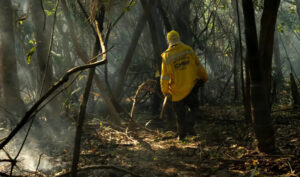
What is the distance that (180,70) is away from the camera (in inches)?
200

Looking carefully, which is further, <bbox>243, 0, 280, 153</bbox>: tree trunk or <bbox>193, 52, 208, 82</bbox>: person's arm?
<bbox>193, 52, 208, 82</bbox>: person's arm

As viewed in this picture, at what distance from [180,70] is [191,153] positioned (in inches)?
56.1

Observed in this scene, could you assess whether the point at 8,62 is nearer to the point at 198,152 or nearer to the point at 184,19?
the point at 184,19

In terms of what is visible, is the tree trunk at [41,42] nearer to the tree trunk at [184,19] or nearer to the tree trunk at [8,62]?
the tree trunk at [8,62]

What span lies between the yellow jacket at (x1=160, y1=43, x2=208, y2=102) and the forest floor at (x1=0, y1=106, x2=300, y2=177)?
0.97 meters

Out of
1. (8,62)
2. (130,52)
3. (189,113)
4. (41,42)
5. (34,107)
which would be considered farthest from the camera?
(130,52)

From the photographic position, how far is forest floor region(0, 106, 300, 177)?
3.53 meters

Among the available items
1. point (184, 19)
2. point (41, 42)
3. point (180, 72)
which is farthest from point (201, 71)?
point (41, 42)

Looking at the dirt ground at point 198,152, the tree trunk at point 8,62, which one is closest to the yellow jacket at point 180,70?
the dirt ground at point 198,152

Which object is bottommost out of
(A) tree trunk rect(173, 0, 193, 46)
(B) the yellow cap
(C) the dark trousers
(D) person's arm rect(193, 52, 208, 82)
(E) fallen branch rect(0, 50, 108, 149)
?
(C) the dark trousers

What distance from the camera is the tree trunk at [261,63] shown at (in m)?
3.45

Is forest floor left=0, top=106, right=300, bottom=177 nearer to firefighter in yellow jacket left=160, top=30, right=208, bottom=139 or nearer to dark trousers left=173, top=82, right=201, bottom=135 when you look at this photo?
dark trousers left=173, top=82, right=201, bottom=135

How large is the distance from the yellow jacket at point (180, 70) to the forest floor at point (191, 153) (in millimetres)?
968

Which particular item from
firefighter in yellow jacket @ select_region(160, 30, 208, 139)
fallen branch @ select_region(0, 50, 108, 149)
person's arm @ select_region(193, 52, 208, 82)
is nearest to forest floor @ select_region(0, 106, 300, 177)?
firefighter in yellow jacket @ select_region(160, 30, 208, 139)
